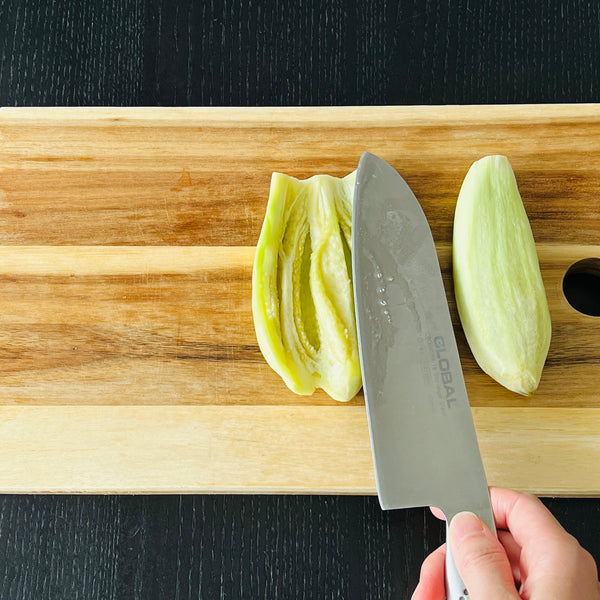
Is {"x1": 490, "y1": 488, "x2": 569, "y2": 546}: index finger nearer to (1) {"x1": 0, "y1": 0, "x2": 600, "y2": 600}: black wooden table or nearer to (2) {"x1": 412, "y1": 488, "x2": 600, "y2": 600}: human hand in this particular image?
(2) {"x1": 412, "y1": 488, "x2": 600, "y2": 600}: human hand

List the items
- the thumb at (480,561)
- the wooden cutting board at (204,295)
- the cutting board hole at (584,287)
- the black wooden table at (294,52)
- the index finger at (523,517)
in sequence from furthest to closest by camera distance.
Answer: the black wooden table at (294,52) → the cutting board hole at (584,287) → the wooden cutting board at (204,295) → the index finger at (523,517) → the thumb at (480,561)

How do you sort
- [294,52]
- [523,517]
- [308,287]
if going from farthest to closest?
[294,52], [308,287], [523,517]

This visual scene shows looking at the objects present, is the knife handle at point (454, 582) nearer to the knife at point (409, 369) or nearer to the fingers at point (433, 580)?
the knife at point (409, 369)

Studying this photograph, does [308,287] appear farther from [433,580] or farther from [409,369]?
[433,580]

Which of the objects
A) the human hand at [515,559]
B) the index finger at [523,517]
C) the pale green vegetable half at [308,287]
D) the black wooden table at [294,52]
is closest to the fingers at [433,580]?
the human hand at [515,559]

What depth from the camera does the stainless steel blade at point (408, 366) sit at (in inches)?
31.7

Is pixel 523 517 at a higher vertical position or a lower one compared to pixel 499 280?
lower

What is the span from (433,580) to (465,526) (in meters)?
0.19

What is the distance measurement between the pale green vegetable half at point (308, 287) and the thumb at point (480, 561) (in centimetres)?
26

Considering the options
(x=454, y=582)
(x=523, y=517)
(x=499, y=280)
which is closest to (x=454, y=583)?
(x=454, y=582)

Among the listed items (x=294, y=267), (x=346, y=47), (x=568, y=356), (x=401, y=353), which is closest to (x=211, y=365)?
(x=294, y=267)

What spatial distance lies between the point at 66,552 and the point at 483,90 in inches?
47.7

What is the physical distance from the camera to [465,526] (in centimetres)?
74

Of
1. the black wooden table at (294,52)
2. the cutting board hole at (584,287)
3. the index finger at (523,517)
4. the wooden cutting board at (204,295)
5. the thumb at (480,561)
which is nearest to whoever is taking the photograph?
the thumb at (480,561)
